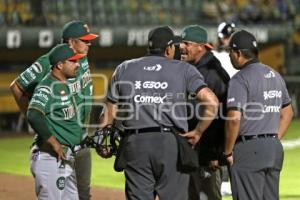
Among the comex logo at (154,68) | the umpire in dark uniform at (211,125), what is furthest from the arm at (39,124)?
the umpire in dark uniform at (211,125)

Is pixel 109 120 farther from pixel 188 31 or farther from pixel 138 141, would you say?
pixel 188 31

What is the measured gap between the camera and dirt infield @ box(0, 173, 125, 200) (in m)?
9.17

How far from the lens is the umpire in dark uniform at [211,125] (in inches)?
269

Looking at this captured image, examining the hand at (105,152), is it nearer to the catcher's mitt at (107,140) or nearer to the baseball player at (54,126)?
the catcher's mitt at (107,140)

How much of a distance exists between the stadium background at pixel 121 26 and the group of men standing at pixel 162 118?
31.1ft

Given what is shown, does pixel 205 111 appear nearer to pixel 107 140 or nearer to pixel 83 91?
pixel 107 140

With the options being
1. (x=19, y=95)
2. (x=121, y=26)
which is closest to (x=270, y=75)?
(x=19, y=95)

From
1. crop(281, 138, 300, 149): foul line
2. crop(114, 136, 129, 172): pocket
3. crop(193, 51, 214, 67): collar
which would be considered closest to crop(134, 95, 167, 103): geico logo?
crop(114, 136, 129, 172): pocket

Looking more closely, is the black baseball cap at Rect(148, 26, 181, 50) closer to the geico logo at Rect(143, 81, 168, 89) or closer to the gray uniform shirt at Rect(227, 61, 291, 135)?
the geico logo at Rect(143, 81, 168, 89)

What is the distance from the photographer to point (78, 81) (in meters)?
6.67

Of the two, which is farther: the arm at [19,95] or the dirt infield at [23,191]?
the dirt infield at [23,191]

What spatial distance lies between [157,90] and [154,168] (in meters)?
0.59

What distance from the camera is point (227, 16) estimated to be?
20.2 meters

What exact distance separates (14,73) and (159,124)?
12.3 meters
